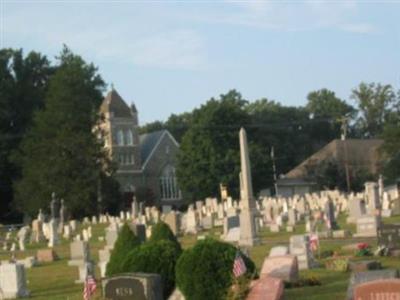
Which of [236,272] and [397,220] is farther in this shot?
[397,220]

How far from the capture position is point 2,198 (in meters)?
82.4

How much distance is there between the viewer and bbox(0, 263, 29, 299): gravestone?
22.2 metres

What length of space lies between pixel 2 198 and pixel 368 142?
125 feet

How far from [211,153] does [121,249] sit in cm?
6305

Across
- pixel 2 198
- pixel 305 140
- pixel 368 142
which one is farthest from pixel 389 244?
pixel 305 140

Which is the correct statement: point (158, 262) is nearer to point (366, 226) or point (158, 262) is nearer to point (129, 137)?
point (366, 226)

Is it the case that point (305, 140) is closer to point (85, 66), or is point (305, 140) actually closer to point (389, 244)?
point (85, 66)

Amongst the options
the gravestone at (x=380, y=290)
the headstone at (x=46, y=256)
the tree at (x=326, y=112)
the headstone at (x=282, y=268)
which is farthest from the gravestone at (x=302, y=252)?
the tree at (x=326, y=112)

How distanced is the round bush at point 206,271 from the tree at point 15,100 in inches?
2615

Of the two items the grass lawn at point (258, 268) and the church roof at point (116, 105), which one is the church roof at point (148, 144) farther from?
the grass lawn at point (258, 268)

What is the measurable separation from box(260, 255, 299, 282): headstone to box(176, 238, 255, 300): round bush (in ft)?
6.21

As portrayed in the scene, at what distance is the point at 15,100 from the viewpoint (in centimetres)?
8656

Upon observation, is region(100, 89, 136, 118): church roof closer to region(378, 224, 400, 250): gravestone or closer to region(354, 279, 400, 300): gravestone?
region(378, 224, 400, 250): gravestone

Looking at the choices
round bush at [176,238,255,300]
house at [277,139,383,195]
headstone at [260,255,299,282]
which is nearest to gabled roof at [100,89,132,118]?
house at [277,139,383,195]
